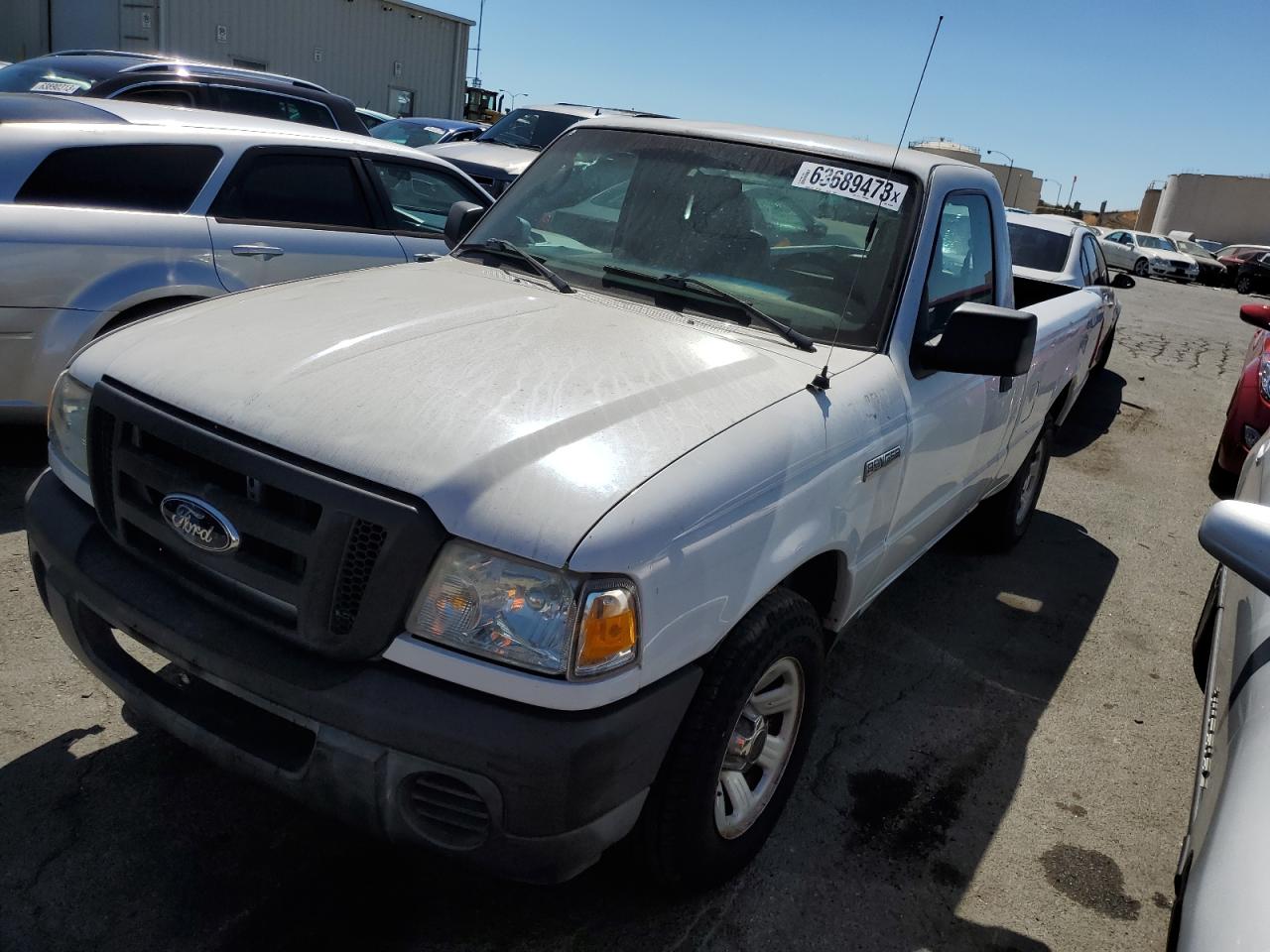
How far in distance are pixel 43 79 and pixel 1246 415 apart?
351 inches

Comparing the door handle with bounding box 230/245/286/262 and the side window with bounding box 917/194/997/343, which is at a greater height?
the side window with bounding box 917/194/997/343

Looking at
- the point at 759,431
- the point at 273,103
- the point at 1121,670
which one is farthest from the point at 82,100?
the point at 1121,670

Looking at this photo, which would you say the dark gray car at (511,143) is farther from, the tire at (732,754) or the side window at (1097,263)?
the tire at (732,754)

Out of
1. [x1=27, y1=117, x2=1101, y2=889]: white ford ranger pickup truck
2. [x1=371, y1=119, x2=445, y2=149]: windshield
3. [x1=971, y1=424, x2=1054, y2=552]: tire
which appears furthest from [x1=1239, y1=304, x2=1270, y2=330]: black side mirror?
[x1=371, y1=119, x2=445, y2=149]: windshield

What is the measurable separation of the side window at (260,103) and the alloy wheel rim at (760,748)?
7271 mm

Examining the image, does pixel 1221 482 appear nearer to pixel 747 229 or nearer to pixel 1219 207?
pixel 747 229

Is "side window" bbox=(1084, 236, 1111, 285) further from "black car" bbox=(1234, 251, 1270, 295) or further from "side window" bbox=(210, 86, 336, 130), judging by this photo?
"black car" bbox=(1234, 251, 1270, 295)

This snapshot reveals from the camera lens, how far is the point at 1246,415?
626 cm

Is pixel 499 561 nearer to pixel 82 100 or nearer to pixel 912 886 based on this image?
pixel 912 886

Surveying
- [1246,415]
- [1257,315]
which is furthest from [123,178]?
[1257,315]

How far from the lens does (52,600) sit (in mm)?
2580

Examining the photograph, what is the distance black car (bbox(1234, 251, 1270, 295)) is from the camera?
3219 cm

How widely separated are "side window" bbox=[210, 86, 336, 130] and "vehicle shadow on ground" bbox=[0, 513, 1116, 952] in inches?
267

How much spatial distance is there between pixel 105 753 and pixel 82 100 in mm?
3875
